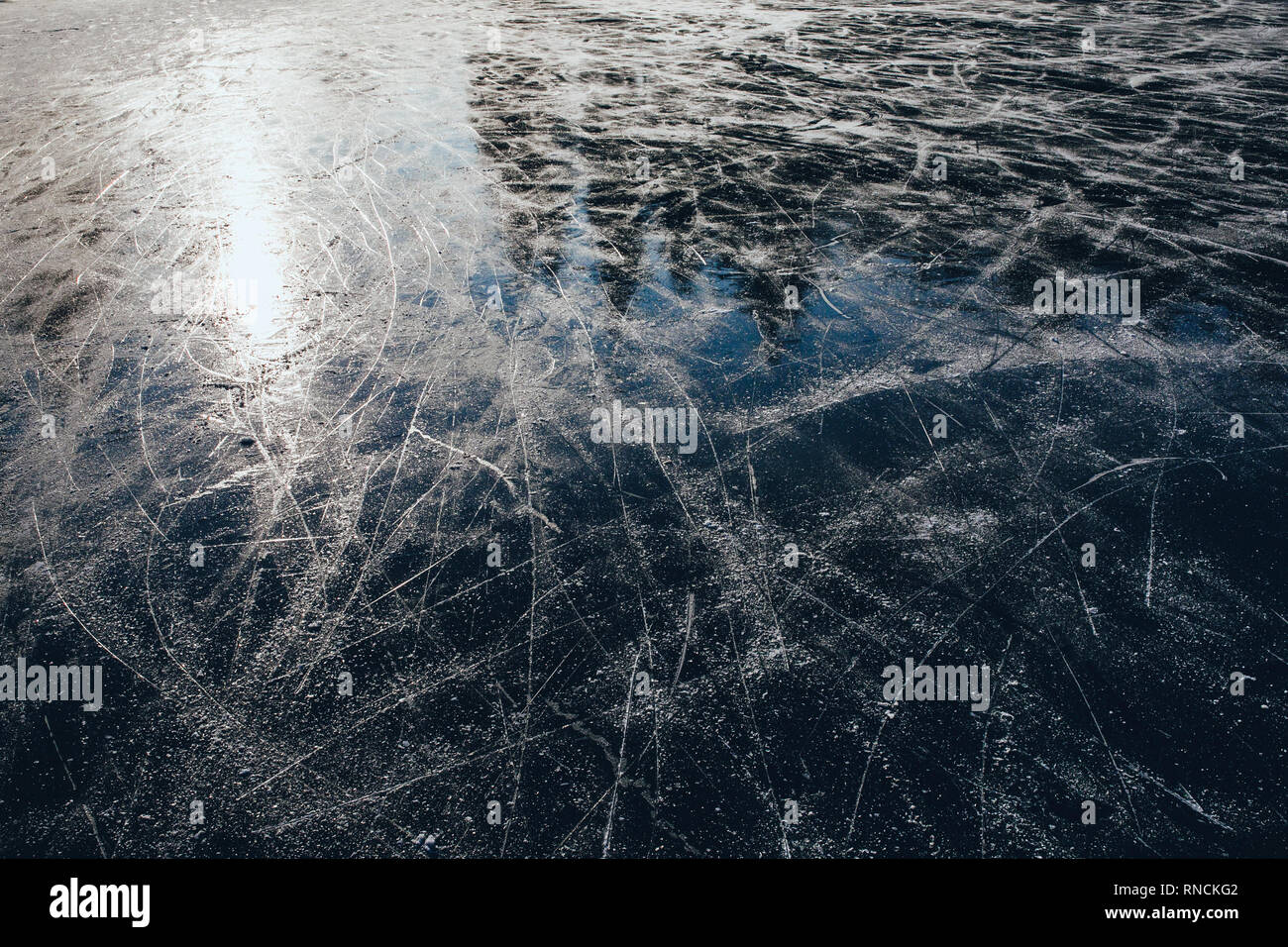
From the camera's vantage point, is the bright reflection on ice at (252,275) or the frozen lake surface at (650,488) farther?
the bright reflection on ice at (252,275)

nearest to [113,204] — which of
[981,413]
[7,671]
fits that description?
[7,671]

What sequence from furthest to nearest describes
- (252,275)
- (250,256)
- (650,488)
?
(250,256) → (252,275) → (650,488)

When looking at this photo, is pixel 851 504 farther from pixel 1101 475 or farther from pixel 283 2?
pixel 283 2

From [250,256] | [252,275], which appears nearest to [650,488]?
[252,275]

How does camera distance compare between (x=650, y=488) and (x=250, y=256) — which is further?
(x=250, y=256)

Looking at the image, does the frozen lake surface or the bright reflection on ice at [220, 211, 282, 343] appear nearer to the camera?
the frozen lake surface

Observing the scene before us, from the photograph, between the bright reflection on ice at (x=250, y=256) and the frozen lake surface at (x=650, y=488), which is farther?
the bright reflection on ice at (x=250, y=256)

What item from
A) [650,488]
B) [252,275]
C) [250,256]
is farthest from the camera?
[250,256]

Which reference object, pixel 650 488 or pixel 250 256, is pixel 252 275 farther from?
pixel 650 488

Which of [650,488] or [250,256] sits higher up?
[250,256]
